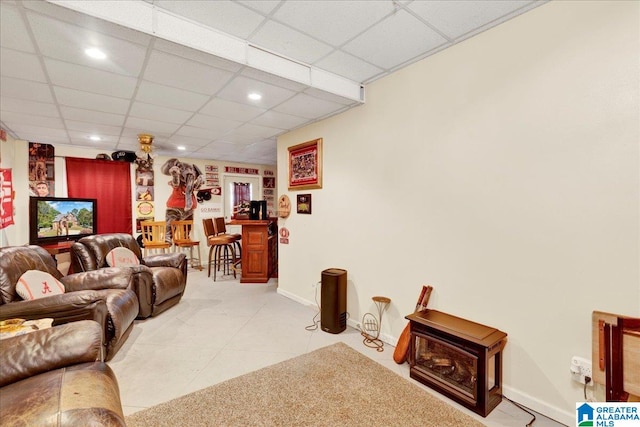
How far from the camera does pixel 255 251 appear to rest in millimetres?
5078

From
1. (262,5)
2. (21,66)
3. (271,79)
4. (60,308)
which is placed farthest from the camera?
(271,79)

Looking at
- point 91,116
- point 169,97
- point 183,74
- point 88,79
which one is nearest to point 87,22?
point 183,74

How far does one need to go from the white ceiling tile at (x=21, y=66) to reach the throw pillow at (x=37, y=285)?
1.65m

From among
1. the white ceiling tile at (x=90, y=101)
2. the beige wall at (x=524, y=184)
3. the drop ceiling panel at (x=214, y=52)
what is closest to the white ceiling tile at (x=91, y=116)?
the drop ceiling panel at (x=214, y=52)

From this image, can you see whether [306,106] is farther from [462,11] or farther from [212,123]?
[462,11]

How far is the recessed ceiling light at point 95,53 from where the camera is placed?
204cm

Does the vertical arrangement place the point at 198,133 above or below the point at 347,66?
A: below

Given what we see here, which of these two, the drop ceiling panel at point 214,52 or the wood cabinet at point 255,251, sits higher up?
the drop ceiling panel at point 214,52

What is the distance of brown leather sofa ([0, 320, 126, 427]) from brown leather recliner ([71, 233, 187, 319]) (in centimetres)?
194

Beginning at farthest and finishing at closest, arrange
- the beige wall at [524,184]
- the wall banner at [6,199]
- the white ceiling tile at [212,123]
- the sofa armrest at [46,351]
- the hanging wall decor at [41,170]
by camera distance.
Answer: the hanging wall decor at [41,170]
the wall banner at [6,199]
the white ceiling tile at [212,123]
the beige wall at [524,184]
the sofa armrest at [46,351]

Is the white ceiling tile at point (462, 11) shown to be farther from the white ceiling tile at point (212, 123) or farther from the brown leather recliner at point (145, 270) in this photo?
the brown leather recliner at point (145, 270)

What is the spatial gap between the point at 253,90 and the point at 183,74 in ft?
2.00

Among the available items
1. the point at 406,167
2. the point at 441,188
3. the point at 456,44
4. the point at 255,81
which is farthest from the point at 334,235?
the point at 456,44

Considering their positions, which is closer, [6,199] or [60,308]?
[60,308]
